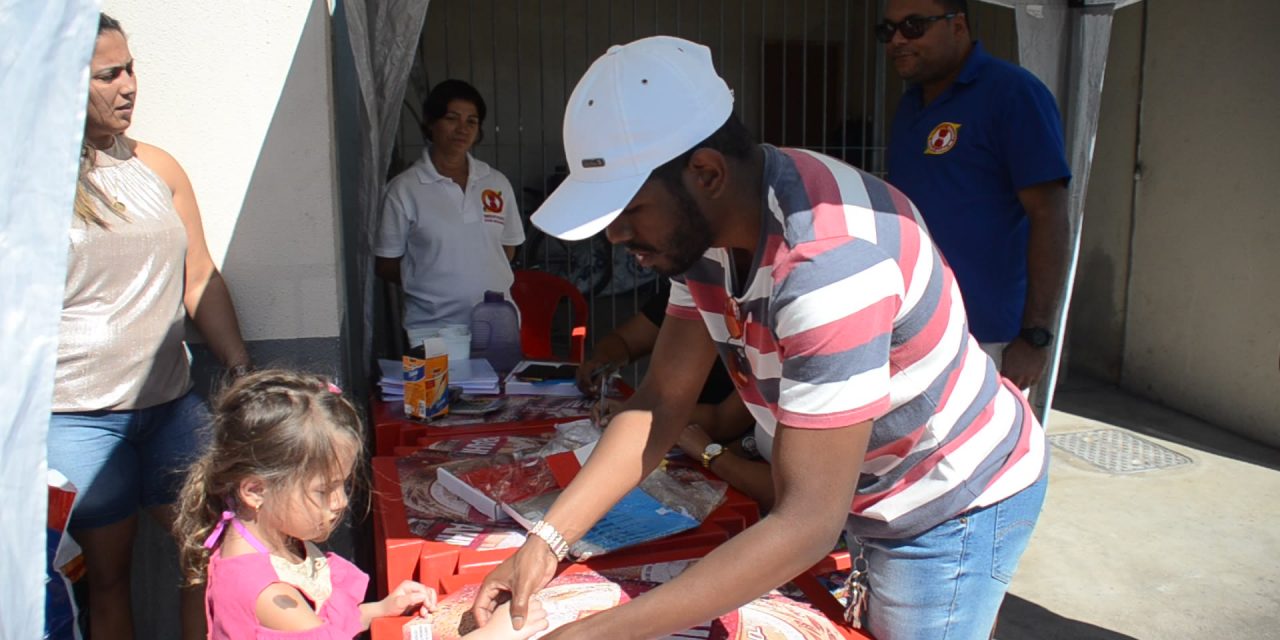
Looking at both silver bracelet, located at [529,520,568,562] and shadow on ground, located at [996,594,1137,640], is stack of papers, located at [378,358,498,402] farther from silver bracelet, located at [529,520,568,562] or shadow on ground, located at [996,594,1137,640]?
shadow on ground, located at [996,594,1137,640]

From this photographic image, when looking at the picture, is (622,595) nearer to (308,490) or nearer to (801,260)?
(308,490)

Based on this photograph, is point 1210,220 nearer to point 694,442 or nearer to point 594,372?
point 594,372

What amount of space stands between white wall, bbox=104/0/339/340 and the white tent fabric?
70.1 inches

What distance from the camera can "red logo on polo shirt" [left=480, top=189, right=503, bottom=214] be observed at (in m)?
3.65

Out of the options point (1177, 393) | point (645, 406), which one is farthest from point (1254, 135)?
point (645, 406)

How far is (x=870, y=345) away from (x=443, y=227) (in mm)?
2542

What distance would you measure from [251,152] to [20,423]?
1914 mm

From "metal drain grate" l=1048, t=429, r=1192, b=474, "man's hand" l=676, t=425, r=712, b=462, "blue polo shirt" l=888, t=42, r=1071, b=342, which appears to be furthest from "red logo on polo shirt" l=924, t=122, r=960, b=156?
"metal drain grate" l=1048, t=429, r=1192, b=474

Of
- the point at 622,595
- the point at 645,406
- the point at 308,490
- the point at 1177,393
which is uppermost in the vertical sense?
the point at 645,406

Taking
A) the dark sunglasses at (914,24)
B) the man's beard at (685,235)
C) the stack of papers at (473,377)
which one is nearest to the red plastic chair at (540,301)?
the stack of papers at (473,377)

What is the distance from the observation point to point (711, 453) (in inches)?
89.2

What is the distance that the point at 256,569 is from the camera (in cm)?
155

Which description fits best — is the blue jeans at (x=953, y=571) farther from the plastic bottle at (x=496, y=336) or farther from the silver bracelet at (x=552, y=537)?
the plastic bottle at (x=496, y=336)

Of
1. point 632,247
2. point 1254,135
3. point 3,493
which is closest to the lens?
point 3,493
